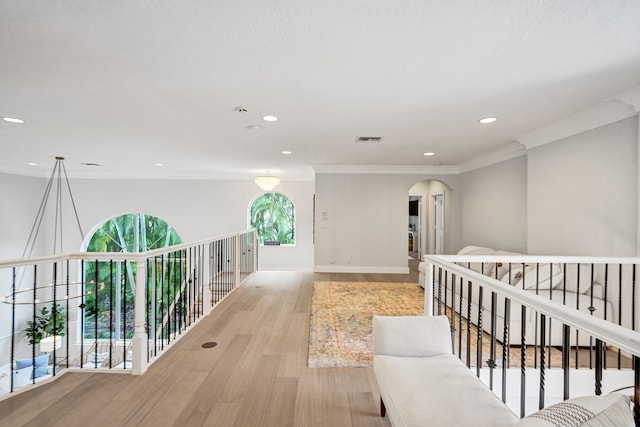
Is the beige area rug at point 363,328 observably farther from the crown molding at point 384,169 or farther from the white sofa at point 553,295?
the crown molding at point 384,169

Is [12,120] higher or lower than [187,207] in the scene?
higher

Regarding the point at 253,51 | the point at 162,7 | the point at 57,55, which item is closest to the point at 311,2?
the point at 253,51

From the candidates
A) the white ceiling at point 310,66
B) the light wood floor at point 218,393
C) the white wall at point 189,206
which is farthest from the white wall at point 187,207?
the light wood floor at point 218,393

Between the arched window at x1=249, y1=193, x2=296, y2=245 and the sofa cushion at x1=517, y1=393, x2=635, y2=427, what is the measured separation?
7.91m

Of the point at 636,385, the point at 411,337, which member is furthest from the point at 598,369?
the point at 411,337

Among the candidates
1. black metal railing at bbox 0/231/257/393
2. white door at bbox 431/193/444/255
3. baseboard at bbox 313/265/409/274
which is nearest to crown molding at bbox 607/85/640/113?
black metal railing at bbox 0/231/257/393

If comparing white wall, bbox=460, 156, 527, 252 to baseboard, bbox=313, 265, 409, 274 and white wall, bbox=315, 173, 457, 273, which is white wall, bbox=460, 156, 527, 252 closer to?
white wall, bbox=315, 173, 457, 273

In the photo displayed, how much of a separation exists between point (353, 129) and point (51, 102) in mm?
3254

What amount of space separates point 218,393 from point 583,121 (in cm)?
451

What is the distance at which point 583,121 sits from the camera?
3.27m

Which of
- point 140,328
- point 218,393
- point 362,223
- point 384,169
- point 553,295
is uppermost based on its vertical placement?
point 384,169

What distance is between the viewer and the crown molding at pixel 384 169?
655 cm

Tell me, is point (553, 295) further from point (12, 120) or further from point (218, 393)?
point (12, 120)

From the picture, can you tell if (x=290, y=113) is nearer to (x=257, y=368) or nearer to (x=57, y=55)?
(x=57, y=55)
